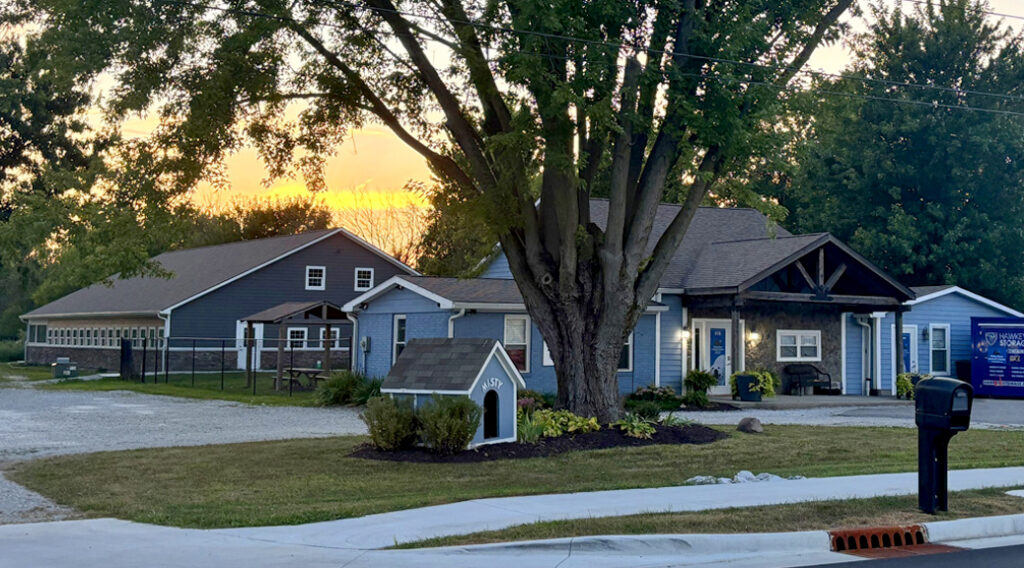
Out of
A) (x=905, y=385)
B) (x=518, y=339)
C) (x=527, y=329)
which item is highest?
(x=527, y=329)

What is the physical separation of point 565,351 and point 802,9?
692cm

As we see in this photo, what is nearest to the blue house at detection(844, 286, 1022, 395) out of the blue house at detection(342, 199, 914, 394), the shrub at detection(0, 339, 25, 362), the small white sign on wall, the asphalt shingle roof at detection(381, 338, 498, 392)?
the blue house at detection(342, 199, 914, 394)

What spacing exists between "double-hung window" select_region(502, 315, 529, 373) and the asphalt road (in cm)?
1873

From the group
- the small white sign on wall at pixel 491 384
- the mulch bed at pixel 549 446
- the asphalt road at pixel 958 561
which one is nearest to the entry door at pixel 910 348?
the mulch bed at pixel 549 446

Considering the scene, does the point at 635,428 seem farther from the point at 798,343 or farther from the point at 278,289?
the point at 278,289

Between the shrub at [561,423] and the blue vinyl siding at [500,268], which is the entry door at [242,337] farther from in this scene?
the shrub at [561,423]

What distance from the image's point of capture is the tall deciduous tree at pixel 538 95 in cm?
1564

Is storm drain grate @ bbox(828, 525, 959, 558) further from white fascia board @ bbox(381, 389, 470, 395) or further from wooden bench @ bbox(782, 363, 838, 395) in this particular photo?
wooden bench @ bbox(782, 363, 838, 395)

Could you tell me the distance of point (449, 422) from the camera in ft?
49.8

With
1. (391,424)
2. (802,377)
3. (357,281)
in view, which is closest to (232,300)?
(357,281)

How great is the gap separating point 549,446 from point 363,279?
1254 inches

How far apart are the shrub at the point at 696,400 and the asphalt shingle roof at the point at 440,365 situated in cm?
1184

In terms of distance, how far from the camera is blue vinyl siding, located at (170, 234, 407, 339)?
140 ft

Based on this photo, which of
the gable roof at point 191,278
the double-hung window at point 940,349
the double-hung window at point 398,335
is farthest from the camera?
the gable roof at point 191,278
